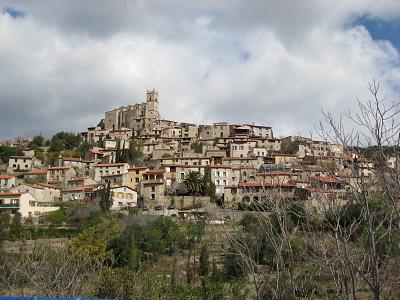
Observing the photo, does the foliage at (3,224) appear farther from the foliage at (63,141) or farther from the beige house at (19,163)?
the foliage at (63,141)

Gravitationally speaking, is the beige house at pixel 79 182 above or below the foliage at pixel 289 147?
below

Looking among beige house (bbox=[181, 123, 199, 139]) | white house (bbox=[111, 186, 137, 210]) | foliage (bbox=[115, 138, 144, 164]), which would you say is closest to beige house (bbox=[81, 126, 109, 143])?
foliage (bbox=[115, 138, 144, 164])

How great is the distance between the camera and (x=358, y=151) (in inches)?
264

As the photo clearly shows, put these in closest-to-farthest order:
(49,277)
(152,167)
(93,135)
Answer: (49,277) → (152,167) → (93,135)

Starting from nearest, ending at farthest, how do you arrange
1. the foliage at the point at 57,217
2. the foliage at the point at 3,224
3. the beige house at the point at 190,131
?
the foliage at the point at 3,224 < the foliage at the point at 57,217 < the beige house at the point at 190,131

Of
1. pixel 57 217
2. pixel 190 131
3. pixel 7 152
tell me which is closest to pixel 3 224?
pixel 57 217

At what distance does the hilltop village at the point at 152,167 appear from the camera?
5350 centimetres

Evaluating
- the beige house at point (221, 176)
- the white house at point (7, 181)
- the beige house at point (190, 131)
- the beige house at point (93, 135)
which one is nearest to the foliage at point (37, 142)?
the beige house at point (93, 135)

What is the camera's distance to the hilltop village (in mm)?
53500

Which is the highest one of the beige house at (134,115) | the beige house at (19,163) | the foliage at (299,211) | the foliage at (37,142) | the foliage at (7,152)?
the beige house at (134,115)

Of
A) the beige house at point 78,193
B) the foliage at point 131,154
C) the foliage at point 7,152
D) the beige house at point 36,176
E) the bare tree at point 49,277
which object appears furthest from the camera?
the foliage at point 7,152

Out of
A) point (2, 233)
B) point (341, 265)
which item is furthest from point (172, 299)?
point (2, 233)

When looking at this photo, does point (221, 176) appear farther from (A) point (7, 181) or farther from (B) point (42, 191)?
(A) point (7, 181)

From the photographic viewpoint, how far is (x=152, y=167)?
68.2 meters
